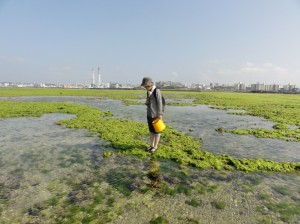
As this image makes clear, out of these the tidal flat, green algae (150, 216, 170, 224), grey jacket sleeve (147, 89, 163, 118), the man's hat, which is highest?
the man's hat

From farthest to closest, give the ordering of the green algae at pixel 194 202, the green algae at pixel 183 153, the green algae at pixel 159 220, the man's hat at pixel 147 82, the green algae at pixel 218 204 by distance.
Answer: the man's hat at pixel 147 82, the green algae at pixel 183 153, the green algae at pixel 194 202, the green algae at pixel 218 204, the green algae at pixel 159 220

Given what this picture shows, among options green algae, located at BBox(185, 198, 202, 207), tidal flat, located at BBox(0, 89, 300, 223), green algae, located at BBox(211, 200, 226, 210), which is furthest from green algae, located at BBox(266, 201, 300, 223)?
green algae, located at BBox(185, 198, 202, 207)

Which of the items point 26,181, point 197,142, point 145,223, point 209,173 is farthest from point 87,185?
point 197,142

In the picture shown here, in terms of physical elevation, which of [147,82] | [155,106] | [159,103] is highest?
[147,82]

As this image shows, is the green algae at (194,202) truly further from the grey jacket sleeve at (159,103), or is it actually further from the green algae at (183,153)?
the grey jacket sleeve at (159,103)

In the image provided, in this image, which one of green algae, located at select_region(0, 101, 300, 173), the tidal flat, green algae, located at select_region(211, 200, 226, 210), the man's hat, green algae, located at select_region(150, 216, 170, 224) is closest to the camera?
green algae, located at select_region(150, 216, 170, 224)

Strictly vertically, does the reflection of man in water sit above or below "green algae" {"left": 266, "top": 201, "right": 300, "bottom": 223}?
above

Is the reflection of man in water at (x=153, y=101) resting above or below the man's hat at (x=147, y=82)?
below

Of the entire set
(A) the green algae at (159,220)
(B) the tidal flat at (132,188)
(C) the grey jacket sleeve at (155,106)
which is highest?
(C) the grey jacket sleeve at (155,106)

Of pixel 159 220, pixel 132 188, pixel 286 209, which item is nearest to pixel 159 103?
pixel 132 188

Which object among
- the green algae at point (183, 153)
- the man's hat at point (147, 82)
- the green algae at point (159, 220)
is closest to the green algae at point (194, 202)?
the green algae at point (159, 220)

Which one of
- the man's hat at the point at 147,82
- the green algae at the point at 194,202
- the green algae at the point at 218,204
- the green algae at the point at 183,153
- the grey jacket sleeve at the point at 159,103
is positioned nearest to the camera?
the green algae at the point at 218,204

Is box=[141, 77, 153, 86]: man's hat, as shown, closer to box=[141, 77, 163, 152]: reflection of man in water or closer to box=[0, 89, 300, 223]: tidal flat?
box=[141, 77, 163, 152]: reflection of man in water

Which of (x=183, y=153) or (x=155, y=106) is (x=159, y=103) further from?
(x=183, y=153)
